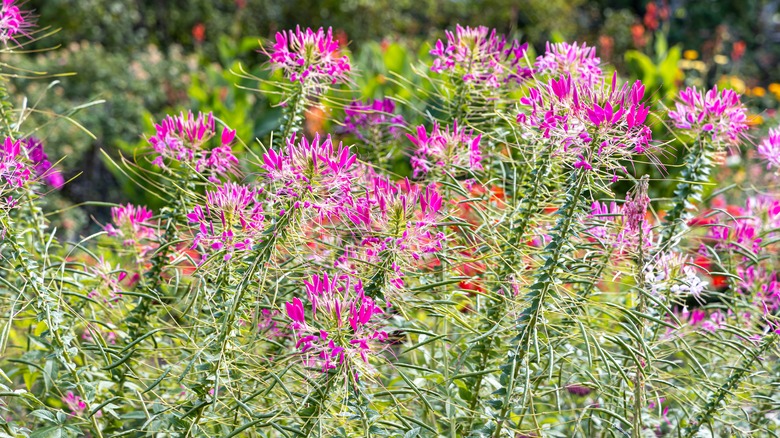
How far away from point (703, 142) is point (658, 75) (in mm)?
4322

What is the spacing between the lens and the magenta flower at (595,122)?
106cm

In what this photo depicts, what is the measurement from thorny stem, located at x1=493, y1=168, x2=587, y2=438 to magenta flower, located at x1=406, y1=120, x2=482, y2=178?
13.4 inches

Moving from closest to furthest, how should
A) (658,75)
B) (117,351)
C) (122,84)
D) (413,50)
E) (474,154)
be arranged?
(117,351) → (474,154) → (658,75) → (122,84) → (413,50)

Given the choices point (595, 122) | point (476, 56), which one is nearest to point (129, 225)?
point (476, 56)

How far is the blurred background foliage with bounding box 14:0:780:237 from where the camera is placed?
536 centimetres

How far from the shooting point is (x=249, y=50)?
9.10m

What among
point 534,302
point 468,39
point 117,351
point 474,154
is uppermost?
point 468,39

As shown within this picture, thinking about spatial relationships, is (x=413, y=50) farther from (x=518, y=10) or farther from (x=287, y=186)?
(x=287, y=186)

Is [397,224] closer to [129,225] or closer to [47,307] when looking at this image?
[47,307]

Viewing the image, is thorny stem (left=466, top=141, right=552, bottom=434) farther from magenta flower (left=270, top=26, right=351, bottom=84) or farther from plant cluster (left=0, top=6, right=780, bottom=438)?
magenta flower (left=270, top=26, right=351, bottom=84)

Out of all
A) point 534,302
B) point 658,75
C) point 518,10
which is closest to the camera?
point 534,302

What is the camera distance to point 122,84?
255 inches

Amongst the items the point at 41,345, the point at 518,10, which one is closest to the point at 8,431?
the point at 41,345

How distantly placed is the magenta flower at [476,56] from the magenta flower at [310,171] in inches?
22.8
